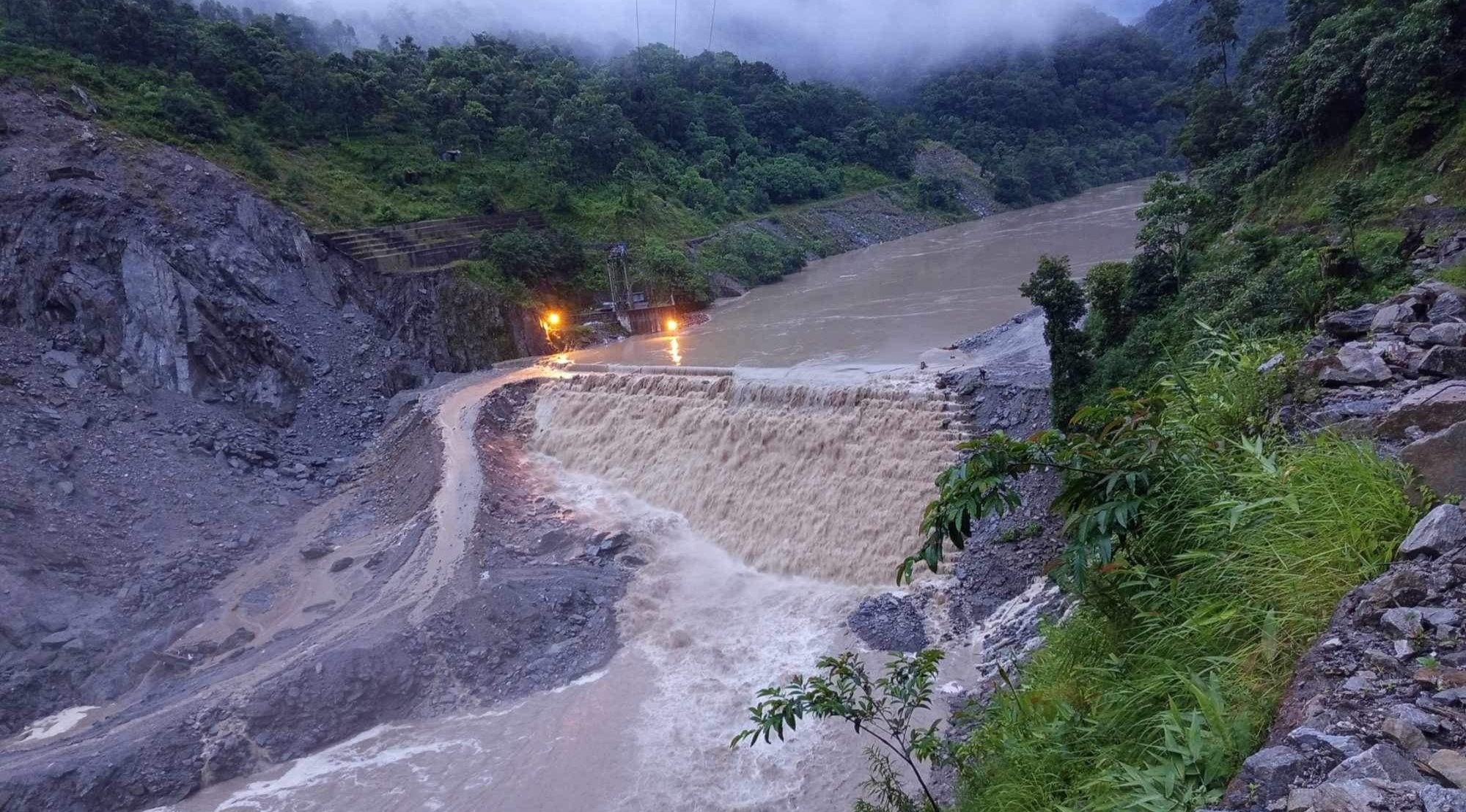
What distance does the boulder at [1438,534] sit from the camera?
123 inches

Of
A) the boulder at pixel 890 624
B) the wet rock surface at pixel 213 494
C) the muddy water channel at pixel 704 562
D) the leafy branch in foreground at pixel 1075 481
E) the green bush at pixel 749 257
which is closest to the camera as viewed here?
the leafy branch in foreground at pixel 1075 481

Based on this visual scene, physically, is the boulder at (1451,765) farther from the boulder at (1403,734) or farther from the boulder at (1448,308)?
the boulder at (1448,308)

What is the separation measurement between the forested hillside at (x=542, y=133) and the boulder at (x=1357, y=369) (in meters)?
24.2

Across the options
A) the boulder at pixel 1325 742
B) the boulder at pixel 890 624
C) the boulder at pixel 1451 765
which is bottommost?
the boulder at pixel 890 624

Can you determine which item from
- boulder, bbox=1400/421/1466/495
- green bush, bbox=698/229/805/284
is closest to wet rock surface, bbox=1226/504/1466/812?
boulder, bbox=1400/421/1466/495

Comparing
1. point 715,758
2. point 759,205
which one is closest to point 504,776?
point 715,758

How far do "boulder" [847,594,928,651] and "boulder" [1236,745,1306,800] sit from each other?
24.4 ft

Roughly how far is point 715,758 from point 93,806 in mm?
7187

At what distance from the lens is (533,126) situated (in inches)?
1487

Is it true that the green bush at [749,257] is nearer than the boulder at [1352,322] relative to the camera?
No

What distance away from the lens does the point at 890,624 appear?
10.6 m

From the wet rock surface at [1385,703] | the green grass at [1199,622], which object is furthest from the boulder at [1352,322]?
the wet rock surface at [1385,703]

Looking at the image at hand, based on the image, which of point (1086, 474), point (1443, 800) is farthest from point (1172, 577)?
point (1443, 800)

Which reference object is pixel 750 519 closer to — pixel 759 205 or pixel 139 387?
pixel 139 387
